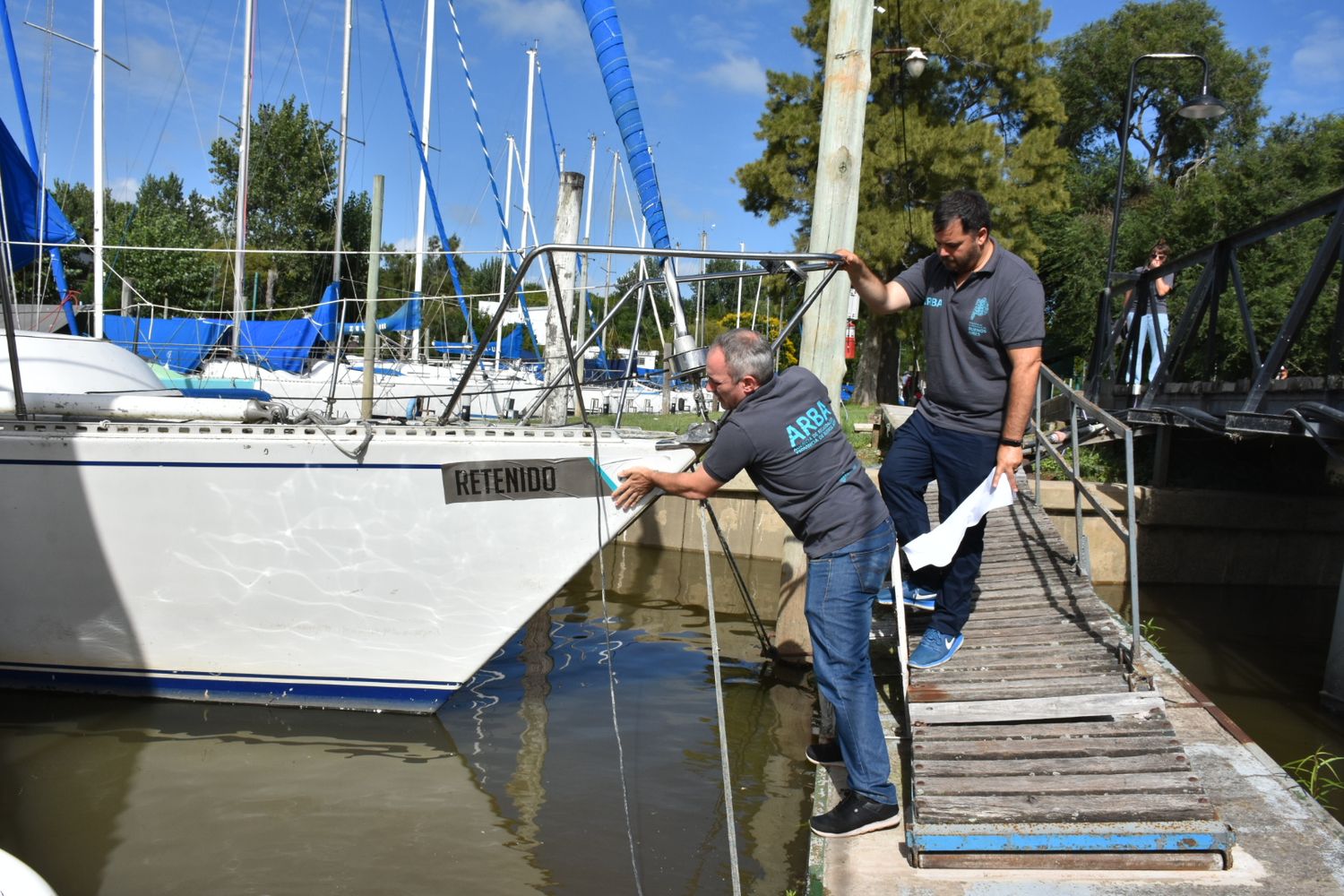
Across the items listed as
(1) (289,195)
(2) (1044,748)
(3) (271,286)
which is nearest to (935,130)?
(3) (271,286)

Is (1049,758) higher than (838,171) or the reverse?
the reverse

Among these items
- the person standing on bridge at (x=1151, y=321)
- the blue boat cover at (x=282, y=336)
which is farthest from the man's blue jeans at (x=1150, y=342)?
the blue boat cover at (x=282, y=336)

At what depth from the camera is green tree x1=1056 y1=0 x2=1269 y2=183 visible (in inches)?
1201

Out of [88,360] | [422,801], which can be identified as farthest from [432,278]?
[422,801]

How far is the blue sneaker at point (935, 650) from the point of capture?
449 centimetres

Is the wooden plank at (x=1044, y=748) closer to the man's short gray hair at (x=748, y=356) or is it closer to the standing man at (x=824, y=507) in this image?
the standing man at (x=824, y=507)

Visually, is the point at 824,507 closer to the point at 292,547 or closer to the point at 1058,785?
the point at 1058,785

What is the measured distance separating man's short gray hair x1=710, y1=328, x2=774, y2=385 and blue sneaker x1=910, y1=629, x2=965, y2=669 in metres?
1.61

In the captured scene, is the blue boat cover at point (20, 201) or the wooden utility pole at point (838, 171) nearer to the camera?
the wooden utility pole at point (838, 171)

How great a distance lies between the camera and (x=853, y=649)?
3814 mm

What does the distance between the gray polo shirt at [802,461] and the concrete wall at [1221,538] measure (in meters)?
6.50

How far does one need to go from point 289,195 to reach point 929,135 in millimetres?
22903

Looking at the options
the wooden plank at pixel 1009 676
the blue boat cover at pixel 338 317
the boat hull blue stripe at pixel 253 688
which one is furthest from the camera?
the blue boat cover at pixel 338 317

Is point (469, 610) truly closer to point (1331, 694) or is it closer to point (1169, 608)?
point (1331, 694)
